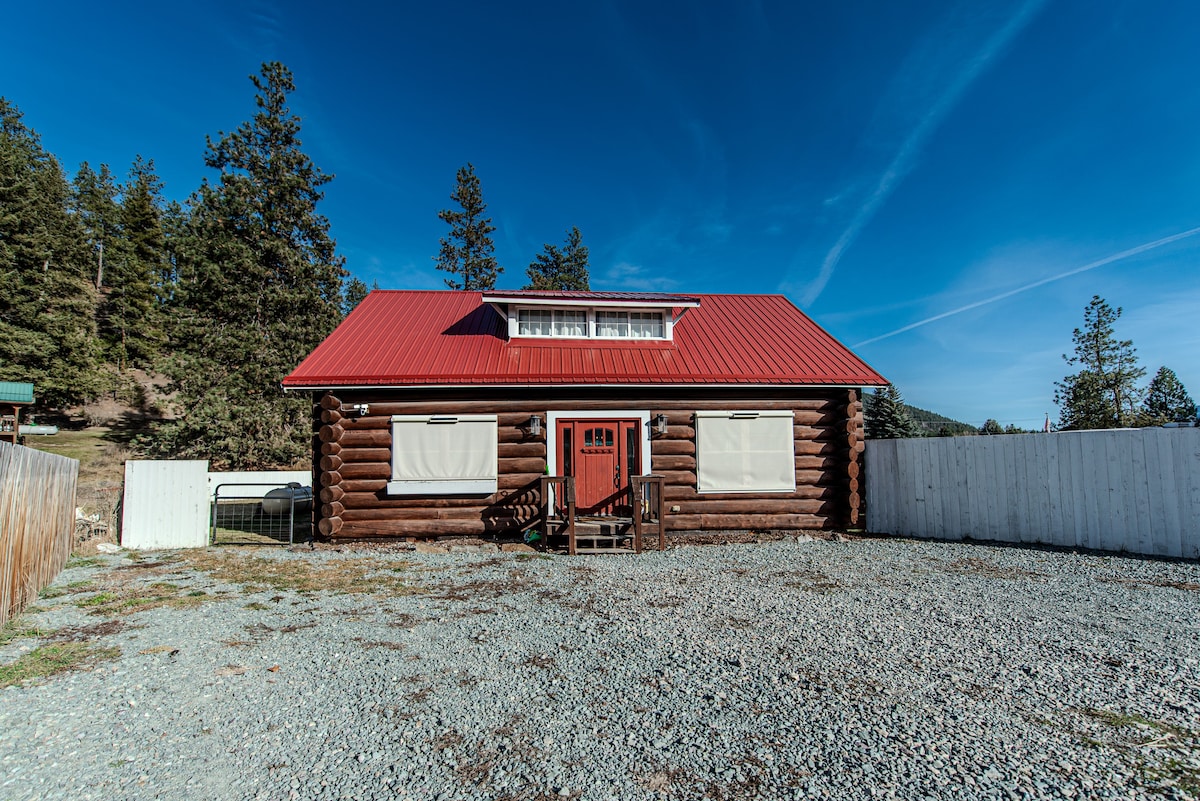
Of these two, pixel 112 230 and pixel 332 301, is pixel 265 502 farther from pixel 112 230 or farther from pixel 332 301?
pixel 112 230

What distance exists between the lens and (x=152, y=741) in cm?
306

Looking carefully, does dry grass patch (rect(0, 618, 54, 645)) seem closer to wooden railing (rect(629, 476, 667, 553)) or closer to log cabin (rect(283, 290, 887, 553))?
log cabin (rect(283, 290, 887, 553))

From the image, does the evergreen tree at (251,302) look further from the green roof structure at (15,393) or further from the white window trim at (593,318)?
the white window trim at (593,318)

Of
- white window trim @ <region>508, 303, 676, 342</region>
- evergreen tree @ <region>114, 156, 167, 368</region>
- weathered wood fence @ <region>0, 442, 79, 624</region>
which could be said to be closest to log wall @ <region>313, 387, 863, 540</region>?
white window trim @ <region>508, 303, 676, 342</region>

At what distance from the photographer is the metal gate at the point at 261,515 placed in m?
10.4

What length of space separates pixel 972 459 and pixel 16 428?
2616 centimetres

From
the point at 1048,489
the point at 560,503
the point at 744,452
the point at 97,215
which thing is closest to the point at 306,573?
the point at 560,503

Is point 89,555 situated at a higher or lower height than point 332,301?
lower

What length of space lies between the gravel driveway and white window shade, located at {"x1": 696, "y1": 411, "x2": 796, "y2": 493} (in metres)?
3.66

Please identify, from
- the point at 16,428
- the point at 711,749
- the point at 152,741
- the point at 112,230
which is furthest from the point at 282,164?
the point at 112,230

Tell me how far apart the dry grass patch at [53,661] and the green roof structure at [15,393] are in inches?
710

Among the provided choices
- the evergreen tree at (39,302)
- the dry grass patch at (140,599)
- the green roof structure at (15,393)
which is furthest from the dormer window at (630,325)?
the evergreen tree at (39,302)

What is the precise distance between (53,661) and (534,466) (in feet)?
21.5

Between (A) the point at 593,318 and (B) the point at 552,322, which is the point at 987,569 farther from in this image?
(B) the point at 552,322
